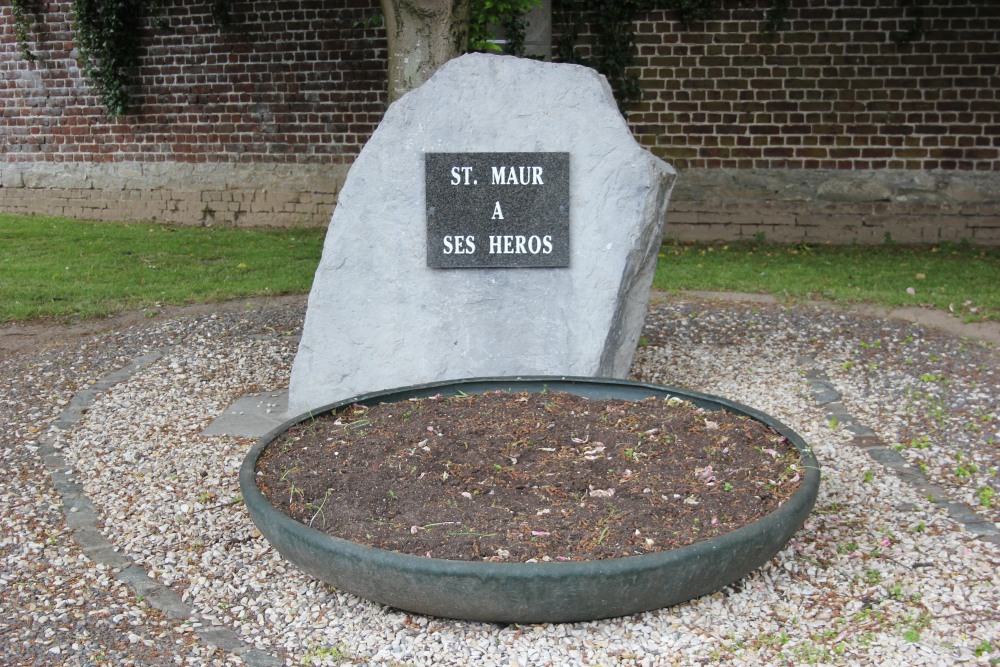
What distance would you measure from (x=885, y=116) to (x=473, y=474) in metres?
8.58

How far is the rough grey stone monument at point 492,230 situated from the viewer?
15.2ft

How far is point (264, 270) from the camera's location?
9234mm

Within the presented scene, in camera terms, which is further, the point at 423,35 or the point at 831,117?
the point at 831,117

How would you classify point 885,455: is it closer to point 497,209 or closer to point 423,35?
point 497,209

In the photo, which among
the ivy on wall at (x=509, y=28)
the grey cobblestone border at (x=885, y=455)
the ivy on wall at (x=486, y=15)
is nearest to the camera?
the grey cobblestone border at (x=885, y=455)

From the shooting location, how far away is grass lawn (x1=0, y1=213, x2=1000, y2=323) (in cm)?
788

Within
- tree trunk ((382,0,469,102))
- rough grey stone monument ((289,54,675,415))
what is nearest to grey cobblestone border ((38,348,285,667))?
rough grey stone monument ((289,54,675,415))

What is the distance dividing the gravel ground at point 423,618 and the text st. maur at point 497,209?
142cm

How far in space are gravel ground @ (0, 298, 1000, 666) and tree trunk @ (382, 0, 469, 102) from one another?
2081 millimetres

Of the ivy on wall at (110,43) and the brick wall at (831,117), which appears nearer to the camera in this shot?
the brick wall at (831,117)

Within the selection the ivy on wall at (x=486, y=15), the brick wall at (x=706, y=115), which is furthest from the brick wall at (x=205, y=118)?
the ivy on wall at (x=486, y=15)

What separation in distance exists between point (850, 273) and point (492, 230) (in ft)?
17.8

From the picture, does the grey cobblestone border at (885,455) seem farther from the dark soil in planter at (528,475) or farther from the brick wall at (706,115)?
the brick wall at (706,115)

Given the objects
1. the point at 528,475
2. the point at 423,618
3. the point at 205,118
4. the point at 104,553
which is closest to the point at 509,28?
the point at 205,118
